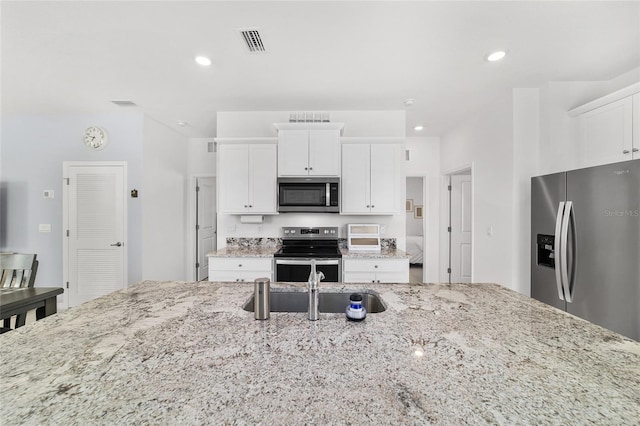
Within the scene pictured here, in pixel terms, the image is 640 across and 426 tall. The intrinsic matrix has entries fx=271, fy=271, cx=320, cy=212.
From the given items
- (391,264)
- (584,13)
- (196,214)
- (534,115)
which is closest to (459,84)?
(534,115)

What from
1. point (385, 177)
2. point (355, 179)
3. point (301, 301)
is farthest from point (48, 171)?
point (385, 177)

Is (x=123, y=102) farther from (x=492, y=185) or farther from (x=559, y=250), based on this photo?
(x=559, y=250)

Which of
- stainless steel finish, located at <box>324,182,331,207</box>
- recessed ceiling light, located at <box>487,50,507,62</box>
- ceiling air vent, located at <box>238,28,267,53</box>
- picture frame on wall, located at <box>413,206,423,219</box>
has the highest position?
ceiling air vent, located at <box>238,28,267,53</box>

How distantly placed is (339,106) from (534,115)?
214cm

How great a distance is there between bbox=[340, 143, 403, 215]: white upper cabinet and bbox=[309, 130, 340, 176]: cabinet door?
0.16 meters

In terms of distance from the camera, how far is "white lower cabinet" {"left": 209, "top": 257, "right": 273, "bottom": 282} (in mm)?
3107

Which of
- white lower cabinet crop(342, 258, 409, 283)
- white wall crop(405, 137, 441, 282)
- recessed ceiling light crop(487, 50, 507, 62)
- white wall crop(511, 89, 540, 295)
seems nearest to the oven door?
white lower cabinet crop(342, 258, 409, 283)

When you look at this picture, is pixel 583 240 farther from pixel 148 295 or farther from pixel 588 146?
pixel 148 295

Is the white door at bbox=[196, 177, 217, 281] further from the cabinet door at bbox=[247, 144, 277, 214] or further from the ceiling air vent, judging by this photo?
the ceiling air vent

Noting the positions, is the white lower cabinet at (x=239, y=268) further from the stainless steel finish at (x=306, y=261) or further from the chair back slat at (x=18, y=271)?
the chair back slat at (x=18, y=271)

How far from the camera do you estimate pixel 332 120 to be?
363 centimetres

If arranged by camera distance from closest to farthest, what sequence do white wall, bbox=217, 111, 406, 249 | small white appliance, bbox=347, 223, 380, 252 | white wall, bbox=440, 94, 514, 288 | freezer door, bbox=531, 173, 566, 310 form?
freezer door, bbox=531, 173, 566, 310
white wall, bbox=440, 94, 514, 288
small white appliance, bbox=347, 223, 380, 252
white wall, bbox=217, 111, 406, 249

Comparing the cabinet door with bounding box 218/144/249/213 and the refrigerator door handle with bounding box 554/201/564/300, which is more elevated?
the cabinet door with bounding box 218/144/249/213

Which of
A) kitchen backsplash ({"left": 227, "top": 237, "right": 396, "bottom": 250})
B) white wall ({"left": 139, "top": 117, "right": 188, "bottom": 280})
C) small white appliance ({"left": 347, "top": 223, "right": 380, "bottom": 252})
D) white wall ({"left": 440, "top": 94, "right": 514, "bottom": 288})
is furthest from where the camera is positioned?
white wall ({"left": 139, "top": 117, "right": 188, "bottom": 280})
